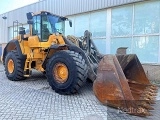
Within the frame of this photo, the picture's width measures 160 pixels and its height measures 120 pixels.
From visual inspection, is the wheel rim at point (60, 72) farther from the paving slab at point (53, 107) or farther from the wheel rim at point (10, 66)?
the wheel rim at point (10, 66)

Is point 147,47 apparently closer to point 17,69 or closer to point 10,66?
point 17,69

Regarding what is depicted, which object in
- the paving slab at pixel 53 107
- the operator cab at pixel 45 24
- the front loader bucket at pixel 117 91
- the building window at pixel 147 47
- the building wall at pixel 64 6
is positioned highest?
the building wall at pixel 64 6

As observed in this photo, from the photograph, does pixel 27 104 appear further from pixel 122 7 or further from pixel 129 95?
pixel 122 7

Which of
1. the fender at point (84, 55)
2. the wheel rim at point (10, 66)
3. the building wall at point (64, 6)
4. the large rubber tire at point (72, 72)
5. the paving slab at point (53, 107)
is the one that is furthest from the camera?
the building wall at point (64, 6)

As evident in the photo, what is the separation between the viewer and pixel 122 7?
33.0ft

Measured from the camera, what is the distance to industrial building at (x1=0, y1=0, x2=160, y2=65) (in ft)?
29.8

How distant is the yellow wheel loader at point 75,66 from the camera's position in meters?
4.72

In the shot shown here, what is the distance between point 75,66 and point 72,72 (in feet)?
0.67

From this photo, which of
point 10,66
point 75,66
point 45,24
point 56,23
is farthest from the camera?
point 10,66

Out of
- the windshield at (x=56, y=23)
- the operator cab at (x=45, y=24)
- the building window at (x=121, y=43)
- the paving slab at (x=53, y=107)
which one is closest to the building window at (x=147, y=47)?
the building window at (x=121, y=43)

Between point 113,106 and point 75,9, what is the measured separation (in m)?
8.38

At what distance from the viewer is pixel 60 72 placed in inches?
251

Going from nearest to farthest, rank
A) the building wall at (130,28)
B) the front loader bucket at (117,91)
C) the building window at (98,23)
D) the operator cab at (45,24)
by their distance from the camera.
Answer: the front loader bucket at (117,91), the operator cab at (45,24), the building wall at (130,28), the building window at (98,23)

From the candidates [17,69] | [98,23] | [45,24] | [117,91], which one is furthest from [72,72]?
[98,23]
